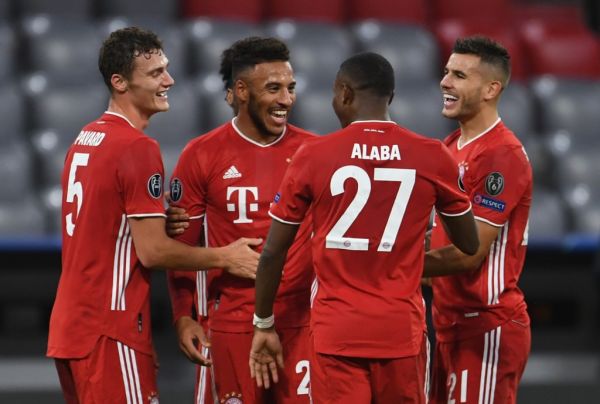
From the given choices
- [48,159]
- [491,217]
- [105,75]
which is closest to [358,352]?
[491,217]

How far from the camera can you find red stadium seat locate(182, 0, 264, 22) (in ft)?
29.3

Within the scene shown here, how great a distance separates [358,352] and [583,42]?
5992 mm

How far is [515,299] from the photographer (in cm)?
471

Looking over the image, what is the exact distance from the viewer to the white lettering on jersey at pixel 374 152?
403 centimetres

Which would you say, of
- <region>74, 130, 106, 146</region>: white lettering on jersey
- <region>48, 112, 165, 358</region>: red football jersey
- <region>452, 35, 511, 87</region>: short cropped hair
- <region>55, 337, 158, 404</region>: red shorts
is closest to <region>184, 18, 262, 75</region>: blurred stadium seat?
<region>452, 35, 511, 87</region>: short cropped hair

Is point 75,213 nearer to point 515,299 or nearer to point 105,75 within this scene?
point 105,75

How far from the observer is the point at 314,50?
8688 millimetres

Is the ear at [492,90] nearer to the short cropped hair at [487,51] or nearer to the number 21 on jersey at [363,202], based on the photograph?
the short cropped hair at [487,51]

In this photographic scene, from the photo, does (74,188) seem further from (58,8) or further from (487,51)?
(58,8)

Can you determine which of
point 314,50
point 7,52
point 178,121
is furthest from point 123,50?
point 314,50

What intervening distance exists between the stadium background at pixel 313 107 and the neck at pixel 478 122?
1945 mm

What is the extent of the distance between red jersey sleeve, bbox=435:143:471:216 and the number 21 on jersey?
12 centimetres

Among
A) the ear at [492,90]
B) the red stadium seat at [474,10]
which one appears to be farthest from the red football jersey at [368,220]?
the red stadium seat at [474,10]

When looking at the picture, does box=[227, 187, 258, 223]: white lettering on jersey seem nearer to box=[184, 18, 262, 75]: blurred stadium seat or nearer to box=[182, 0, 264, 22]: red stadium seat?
box=[184, 18, 262, 75]: blurred stadium seat
